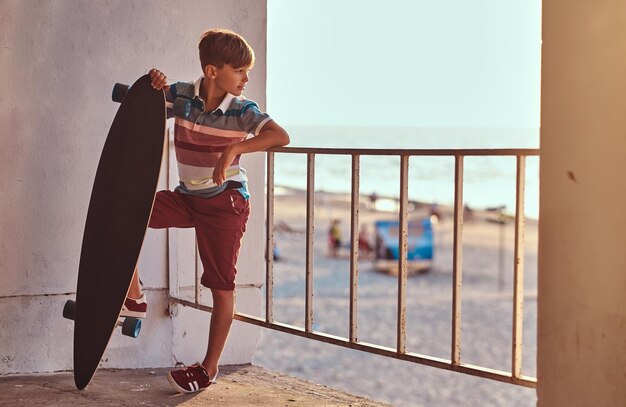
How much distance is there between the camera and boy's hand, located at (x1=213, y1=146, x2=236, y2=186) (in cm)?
307

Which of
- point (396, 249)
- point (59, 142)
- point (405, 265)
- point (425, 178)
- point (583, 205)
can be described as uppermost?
point (425, 178)

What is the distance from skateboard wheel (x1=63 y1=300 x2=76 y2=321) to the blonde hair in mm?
1011

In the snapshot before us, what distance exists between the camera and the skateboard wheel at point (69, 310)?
137 inches

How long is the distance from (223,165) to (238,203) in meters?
0.30

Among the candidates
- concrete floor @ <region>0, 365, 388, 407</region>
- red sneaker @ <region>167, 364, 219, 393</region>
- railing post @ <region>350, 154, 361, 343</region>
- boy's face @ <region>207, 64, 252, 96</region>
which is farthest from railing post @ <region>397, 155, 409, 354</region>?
red sneaker @ <region>167, 364, 219, 393</region>

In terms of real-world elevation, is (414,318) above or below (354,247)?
below

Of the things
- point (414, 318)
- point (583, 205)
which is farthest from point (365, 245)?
point (583, 205)

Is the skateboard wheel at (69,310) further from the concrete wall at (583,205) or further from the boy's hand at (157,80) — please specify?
the concrete wall at (583,205)

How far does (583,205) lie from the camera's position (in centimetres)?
237

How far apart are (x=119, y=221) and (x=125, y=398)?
630 millimetres

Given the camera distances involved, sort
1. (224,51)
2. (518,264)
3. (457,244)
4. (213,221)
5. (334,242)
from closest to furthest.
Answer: (518,264) → (457,244) → (224,51) → (213,221) → (334,242)

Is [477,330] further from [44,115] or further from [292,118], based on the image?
[292,118]

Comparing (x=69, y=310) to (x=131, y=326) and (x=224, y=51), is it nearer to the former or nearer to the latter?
(x=131, y=326)

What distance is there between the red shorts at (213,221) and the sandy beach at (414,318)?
8.56 meters
